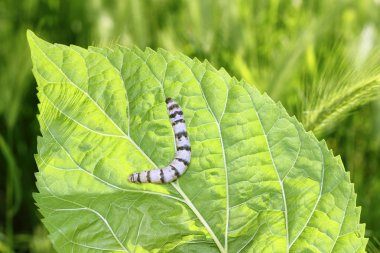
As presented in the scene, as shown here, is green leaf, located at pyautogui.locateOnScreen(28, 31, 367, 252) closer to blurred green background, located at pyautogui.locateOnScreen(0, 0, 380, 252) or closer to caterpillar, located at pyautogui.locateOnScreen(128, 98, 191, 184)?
caterpillar, located at pyautogui.locateOnScreen(128, 98, 191, 184)

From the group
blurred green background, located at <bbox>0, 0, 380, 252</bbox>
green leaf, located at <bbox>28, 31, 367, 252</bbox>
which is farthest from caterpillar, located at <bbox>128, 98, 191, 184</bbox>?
blurred green background, located at <bbox>0, 0, 380, 252</bbox>

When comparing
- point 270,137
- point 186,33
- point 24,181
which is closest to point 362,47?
point 186,33

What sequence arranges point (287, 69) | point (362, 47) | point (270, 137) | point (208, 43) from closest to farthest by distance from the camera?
1. point (270, 137)
2. point (287, 69)
3. point (362, 47)
4. point (208, 43)

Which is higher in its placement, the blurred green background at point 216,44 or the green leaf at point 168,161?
the blurred green background at point 216,44

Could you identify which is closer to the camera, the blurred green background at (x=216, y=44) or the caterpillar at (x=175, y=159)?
the caterpillar at (x=175, y=159)

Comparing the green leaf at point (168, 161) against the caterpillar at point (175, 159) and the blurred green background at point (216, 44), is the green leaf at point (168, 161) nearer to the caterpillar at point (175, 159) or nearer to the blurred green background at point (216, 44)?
the caterpillar at point (175, 159)

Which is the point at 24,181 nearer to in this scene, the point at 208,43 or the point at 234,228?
the point at 208,43

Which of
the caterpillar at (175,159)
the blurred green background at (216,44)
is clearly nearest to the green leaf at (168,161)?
the caterpillar at (175,159)
